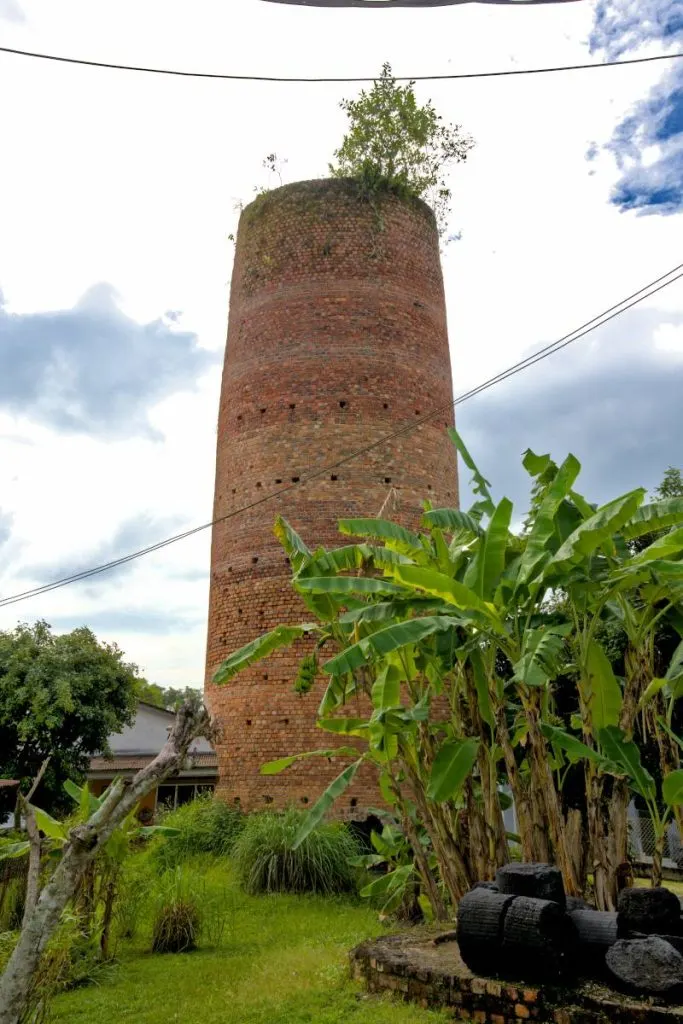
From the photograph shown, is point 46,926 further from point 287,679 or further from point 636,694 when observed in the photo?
point 287,679

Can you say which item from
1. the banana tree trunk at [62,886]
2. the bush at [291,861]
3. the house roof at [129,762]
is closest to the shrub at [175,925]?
the bush at [291,861]

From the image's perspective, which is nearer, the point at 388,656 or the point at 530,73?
the point at 530,73

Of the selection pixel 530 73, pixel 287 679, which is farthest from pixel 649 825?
pixel 530 73

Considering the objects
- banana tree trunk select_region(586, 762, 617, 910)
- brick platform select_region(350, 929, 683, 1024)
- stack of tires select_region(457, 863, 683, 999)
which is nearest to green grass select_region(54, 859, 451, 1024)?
brick platform select_region(350, 929, 683, 1024)

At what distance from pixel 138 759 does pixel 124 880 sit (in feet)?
52.7

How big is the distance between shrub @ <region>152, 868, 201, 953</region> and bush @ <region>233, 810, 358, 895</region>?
6.19ft

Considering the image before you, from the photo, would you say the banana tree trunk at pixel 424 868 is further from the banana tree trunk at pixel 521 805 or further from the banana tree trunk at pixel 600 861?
the banana tree trunk at pixel 600 861

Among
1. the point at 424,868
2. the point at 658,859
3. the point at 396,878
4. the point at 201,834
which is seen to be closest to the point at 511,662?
the point at 658,859

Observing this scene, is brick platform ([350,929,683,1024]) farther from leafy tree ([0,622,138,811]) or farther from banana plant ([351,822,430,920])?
leafy tree ([0,622,138,811])

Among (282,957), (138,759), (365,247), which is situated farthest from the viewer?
(138,759)

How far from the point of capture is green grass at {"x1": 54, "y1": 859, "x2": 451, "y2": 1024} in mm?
5480

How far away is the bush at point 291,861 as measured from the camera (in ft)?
31.8

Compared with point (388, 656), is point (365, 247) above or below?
above

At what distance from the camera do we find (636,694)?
255 inches
